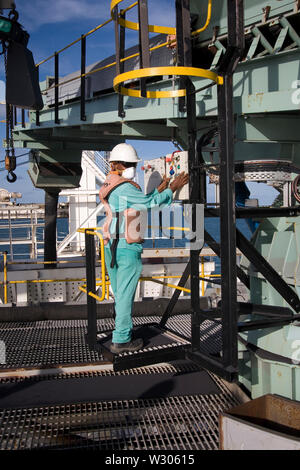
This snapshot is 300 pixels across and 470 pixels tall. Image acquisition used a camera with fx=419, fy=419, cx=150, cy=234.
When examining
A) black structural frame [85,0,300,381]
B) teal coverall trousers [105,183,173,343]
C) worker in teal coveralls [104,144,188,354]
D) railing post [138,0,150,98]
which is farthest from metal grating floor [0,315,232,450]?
railing post [138,0,150,98]

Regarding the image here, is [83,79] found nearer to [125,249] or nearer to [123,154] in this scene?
[123,154]

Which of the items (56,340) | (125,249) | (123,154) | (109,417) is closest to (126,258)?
(125,249)

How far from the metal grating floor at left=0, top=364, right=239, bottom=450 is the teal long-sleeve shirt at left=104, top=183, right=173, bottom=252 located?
1.61m

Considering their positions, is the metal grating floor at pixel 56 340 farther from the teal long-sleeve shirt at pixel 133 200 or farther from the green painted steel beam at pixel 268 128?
the green painted steel beam at pixel 268 128

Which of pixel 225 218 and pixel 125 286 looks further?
pixel 125 286

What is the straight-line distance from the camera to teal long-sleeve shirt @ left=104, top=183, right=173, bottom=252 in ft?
13.2

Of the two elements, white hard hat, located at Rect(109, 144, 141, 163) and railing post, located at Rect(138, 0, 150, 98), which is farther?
white hard hat, located at Rect(109, 144, 141, 163)

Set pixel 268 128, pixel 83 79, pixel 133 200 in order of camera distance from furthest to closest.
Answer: pixel 83 79 → pixel 268 128 → pixel 133 200

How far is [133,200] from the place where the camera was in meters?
4.11

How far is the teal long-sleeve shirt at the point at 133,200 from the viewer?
13.2ft

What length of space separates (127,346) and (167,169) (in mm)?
1915

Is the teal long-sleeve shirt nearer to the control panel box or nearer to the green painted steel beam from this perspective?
the control panel box

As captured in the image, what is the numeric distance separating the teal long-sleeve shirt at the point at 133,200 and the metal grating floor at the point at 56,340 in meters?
1.69

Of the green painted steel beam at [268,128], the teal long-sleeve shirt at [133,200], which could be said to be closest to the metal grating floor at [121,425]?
the teal long-sleeve shirt at [133,200]
